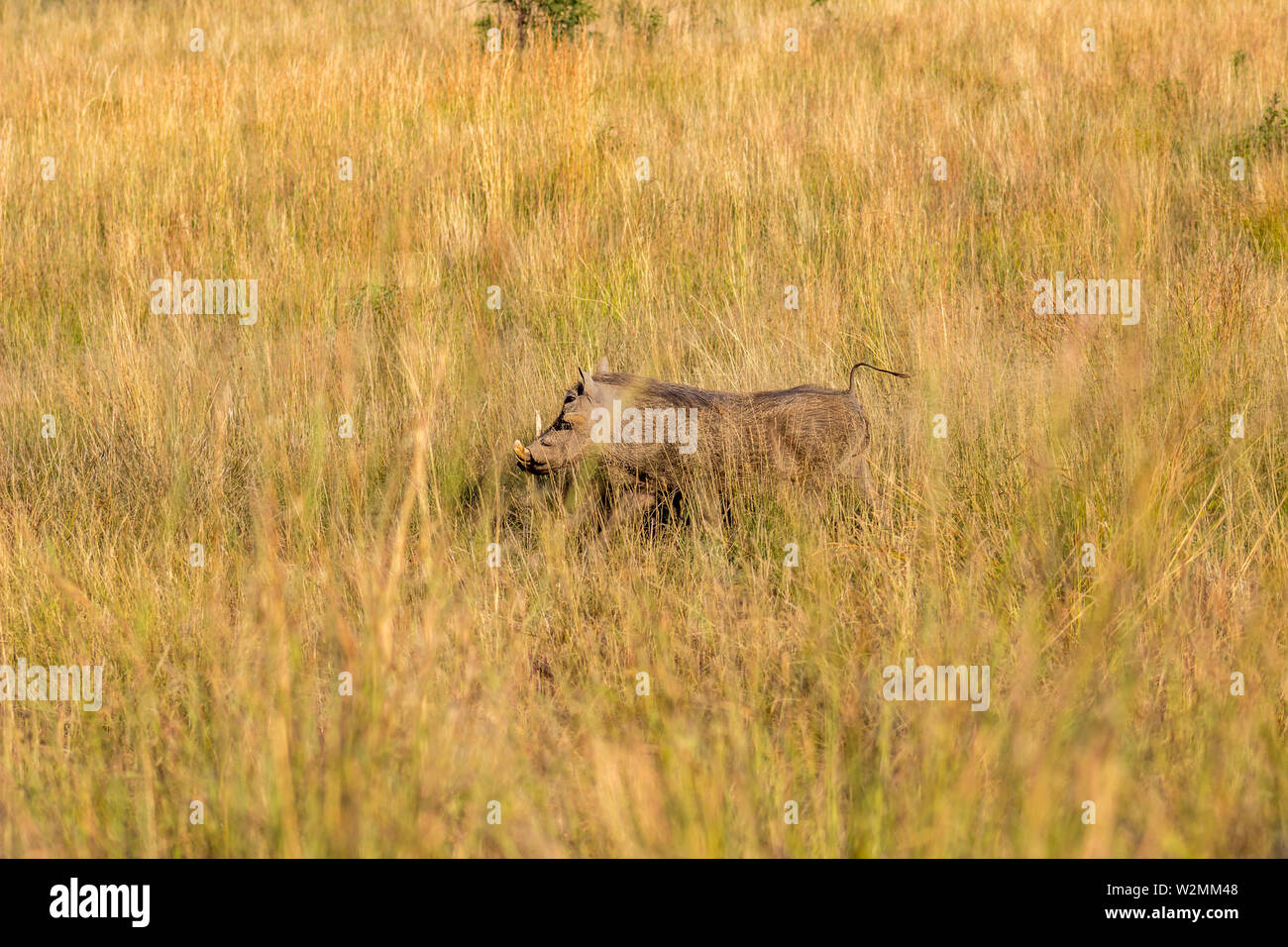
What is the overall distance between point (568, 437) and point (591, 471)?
0.17 m

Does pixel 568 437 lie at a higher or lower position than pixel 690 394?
lower

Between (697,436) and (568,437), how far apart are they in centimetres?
41

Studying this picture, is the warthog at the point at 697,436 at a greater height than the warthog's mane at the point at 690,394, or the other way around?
the warthog's mane at the point at 690,394

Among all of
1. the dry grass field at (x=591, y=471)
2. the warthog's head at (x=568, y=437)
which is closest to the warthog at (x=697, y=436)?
the warthog's head at (x=568, y=437)

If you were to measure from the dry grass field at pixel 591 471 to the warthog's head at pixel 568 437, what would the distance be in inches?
5.8

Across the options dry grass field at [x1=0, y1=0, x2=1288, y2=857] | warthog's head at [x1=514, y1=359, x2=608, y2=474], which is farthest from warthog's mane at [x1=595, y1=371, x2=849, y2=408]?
dry grass field at [x1=0, y1=0, x2=1288, y2=857]

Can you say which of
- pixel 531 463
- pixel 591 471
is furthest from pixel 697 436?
pixel 531 463

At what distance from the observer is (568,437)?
3.41 meters

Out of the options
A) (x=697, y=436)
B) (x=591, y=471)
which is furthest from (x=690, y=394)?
(x=591, y=471)

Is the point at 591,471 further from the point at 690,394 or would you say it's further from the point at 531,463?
the point at 690,394

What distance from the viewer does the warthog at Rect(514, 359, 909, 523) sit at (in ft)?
11.2

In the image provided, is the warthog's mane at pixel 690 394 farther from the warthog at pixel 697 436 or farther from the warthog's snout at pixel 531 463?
the warthog's snout at pixel 531 463

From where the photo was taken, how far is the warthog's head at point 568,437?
134 inches

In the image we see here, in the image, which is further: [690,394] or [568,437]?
[690,394]
